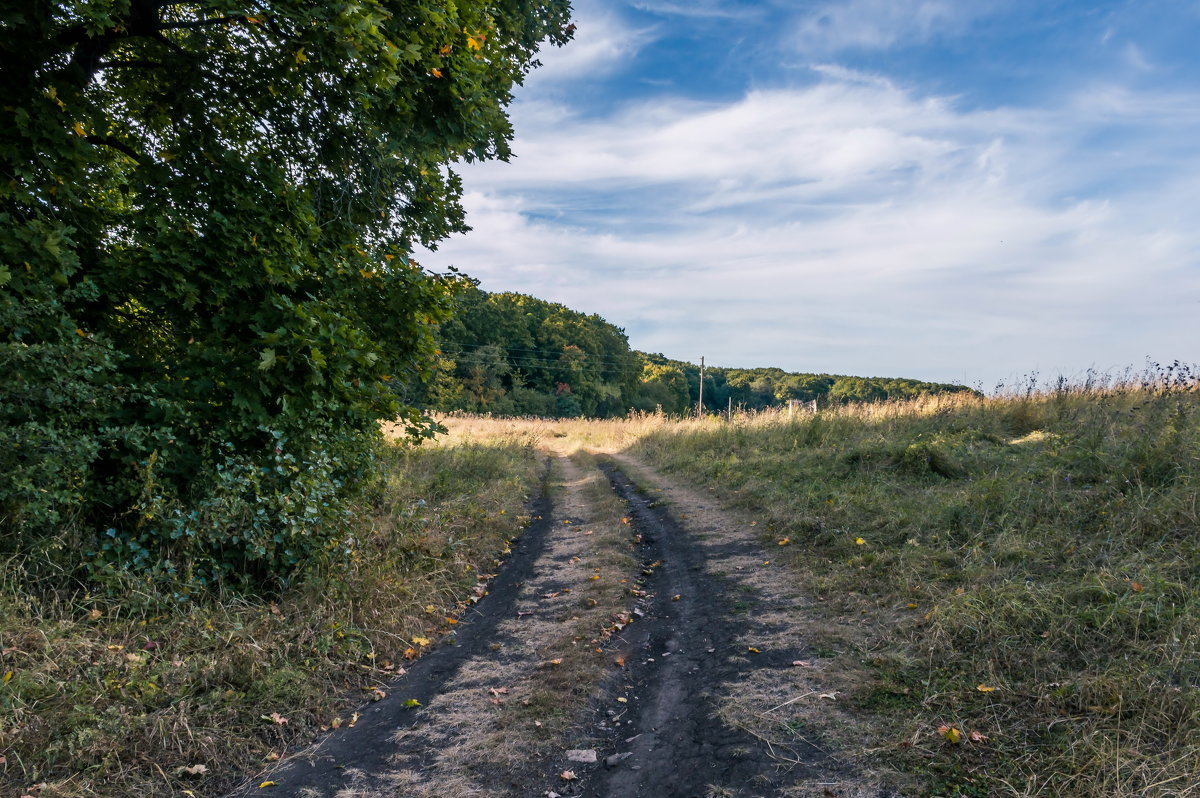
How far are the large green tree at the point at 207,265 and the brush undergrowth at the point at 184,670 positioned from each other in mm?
464

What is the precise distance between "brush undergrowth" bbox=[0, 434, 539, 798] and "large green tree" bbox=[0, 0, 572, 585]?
46cm

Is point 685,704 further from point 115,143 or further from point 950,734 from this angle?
point 115,143

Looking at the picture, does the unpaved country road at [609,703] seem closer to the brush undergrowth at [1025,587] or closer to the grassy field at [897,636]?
the grassy field at [897,636]

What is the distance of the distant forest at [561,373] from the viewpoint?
5312cm

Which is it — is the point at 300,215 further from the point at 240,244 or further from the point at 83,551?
the point at 83,551

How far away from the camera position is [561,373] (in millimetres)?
64625

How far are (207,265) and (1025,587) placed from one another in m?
7.06

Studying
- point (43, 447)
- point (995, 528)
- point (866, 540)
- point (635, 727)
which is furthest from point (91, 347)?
point (995, 528)

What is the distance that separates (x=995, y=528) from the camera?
6.32 metres

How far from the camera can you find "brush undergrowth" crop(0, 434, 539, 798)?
3320mm

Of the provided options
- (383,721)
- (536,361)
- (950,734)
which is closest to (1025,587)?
(950,734)

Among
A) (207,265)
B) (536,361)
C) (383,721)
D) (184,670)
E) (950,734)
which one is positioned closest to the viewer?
(950,734)

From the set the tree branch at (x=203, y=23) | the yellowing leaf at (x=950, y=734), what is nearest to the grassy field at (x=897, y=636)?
the yellowing leaf at (x=950, y=734)

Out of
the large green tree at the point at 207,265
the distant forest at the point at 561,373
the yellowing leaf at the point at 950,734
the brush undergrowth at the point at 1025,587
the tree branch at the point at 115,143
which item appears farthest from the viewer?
the distant forest at the point at 561,373
